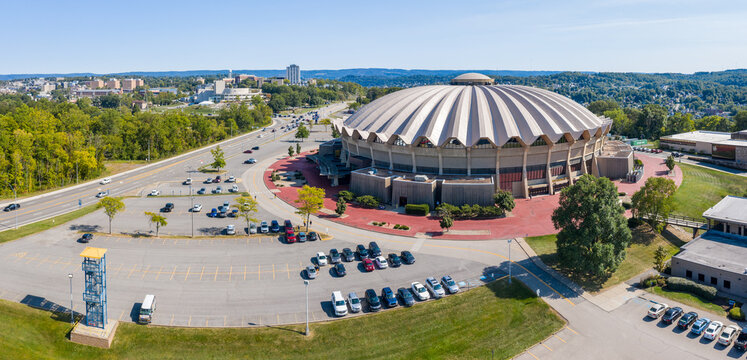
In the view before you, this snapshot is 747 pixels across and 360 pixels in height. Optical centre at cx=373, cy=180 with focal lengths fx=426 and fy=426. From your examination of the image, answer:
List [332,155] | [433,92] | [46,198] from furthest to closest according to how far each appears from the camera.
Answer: [332,155], [433,92], [46,198]

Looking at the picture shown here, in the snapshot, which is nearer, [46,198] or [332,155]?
[46,198]

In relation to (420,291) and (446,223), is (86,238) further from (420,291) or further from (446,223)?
(446,223)

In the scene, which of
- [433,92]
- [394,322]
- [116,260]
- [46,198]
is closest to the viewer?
[394,322]

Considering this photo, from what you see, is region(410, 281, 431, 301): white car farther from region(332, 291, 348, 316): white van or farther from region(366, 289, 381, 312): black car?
region(332, 291, 348, 316): white van

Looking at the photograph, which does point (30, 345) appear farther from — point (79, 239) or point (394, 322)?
point (394, 322)

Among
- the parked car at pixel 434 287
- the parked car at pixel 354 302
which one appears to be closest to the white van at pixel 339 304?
the parked car at pixel 354 302

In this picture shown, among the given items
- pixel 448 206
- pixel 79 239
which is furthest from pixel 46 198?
pixel 448 206

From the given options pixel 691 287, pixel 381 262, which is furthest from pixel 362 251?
pixel 691 287
